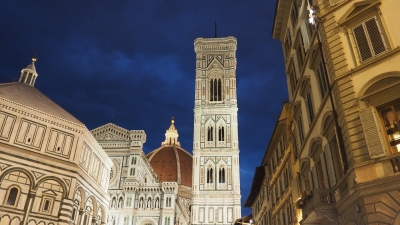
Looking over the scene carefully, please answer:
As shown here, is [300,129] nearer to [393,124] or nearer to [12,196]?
[393,124]

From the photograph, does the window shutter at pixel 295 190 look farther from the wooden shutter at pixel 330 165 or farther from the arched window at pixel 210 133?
the arched window at pixel 210 133

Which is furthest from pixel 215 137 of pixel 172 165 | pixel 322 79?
pixel 322 79

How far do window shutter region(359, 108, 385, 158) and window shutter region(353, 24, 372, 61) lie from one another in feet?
6.27

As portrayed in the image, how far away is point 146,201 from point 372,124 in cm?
4619

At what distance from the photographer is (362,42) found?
418 inches

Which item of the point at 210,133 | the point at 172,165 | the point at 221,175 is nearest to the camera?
the point at 221,175

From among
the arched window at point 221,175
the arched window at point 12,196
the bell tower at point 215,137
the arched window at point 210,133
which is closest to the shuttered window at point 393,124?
the arched window at point 12,196

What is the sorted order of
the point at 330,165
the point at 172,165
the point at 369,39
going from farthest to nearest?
the point at 172,165, the point at 330,165, the point at 369,39

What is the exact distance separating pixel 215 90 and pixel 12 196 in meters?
44.1

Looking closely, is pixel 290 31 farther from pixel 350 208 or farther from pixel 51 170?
pixel 51 170

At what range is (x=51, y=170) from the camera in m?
27.2

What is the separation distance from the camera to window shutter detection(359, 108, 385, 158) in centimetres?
900

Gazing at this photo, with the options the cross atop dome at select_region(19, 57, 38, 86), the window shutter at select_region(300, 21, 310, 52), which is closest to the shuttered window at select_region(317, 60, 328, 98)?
the window shutter at select_region(300, 21, 310, 52)

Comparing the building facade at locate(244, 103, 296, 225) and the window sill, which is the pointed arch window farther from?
the window sill
